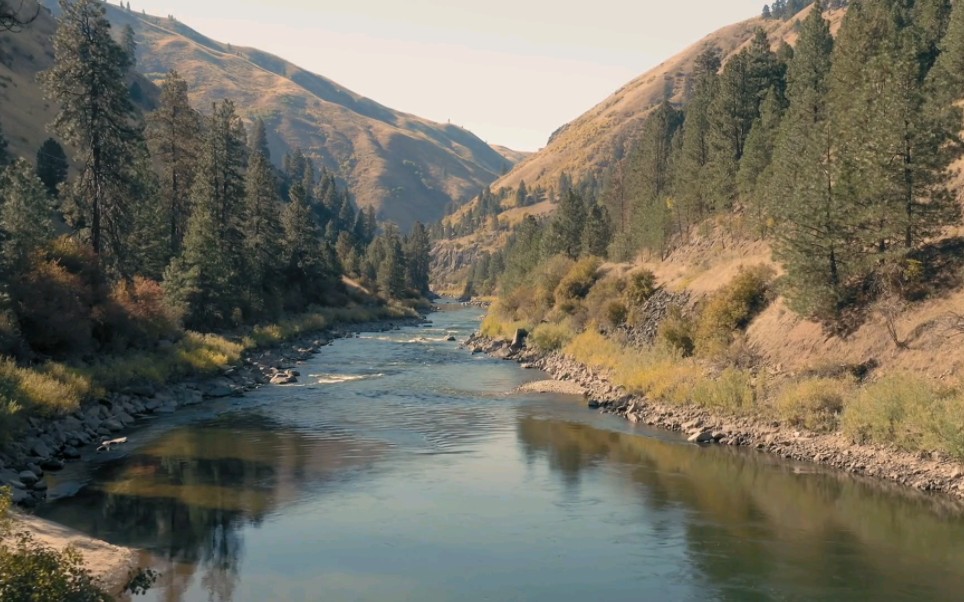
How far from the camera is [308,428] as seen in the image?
3847 cm

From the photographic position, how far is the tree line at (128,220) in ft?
129

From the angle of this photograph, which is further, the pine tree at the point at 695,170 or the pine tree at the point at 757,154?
the pine tree at the point at 695,170

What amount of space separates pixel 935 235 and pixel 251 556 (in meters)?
35.9

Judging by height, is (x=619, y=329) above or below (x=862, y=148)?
below

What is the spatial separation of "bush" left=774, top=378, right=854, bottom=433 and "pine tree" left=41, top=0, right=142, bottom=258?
4304cm

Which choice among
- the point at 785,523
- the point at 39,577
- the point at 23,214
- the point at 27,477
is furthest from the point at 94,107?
the point at 785,523

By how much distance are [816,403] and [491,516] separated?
57.6ft

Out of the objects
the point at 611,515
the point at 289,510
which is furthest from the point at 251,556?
the point at 611,515

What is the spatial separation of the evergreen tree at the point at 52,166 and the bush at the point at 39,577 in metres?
75.5

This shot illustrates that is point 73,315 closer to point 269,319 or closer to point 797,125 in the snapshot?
point 269,319

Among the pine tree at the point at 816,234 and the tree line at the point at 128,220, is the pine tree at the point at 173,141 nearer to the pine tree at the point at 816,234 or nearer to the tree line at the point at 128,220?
the tree line at the point at 128,220

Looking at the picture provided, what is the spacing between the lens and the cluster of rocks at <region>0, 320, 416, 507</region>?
84.9ft

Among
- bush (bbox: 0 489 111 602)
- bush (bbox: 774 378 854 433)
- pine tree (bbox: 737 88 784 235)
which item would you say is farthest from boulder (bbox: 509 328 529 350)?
bush (bbox: 0 489 111 602)

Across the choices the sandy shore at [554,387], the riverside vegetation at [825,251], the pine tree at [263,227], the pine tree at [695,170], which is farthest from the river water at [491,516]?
the pine tree at [695,170]
